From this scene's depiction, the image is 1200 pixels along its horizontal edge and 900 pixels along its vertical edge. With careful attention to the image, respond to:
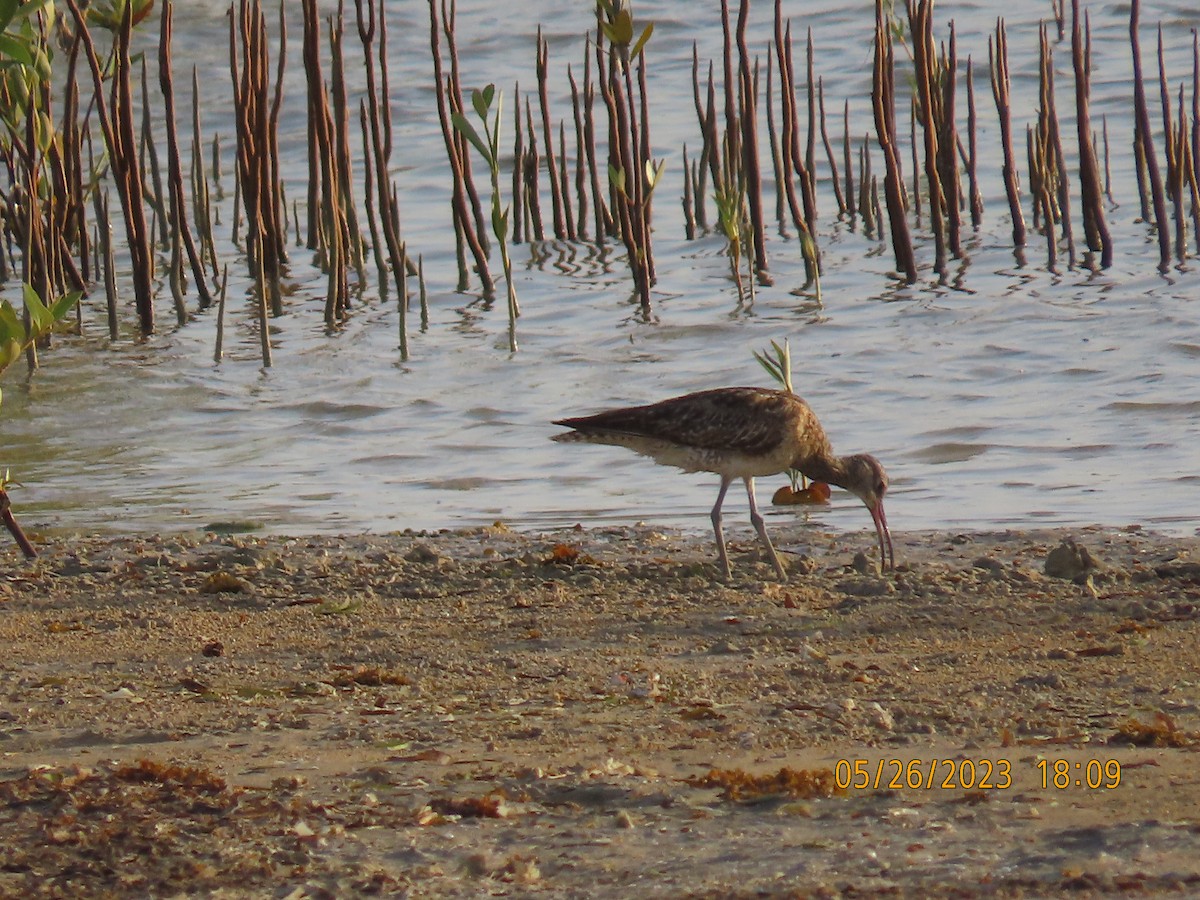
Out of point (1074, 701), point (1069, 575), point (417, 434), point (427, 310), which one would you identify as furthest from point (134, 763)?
point (427, 310)

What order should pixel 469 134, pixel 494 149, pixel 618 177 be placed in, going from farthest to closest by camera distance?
pixel 618 177
pixel 469 134
pixel 494 149

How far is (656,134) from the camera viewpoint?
2070 cm

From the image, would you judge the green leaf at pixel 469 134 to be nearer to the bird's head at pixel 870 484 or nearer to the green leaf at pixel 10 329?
the bird's head at pixel 870 484

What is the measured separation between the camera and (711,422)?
7137 millimetres

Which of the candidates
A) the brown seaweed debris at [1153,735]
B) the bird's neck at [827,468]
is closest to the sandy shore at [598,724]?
the brown seaweed debris at [1153,735]

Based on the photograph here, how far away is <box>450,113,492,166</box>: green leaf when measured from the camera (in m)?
11.0

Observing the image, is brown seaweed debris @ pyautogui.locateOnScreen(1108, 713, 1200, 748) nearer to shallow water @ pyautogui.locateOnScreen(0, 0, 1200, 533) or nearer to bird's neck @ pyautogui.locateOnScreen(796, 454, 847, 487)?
bird's neck @ pyautogui.locateOnScreen(796, 454, 847, 487)

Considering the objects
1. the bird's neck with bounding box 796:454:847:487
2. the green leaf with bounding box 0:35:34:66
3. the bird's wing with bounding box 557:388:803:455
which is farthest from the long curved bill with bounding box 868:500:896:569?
the green leaf with bounding box 0:35:34:66

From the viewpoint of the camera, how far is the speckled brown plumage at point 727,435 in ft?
23.5

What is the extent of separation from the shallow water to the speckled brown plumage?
65cm

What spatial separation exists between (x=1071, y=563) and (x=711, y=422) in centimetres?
156

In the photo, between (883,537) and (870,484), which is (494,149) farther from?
(883,537)
